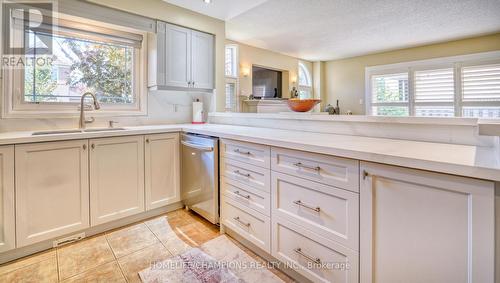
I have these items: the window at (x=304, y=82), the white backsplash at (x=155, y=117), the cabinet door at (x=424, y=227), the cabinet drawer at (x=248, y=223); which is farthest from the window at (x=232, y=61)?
the cabinet door at (x=424, y=227)

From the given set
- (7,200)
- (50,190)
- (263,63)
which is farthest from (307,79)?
(7,200)

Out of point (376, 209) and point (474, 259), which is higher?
point (376, 209)

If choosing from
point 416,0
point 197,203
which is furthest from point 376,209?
point 416,0

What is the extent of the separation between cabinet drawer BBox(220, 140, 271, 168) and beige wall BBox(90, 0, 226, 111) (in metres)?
1.53

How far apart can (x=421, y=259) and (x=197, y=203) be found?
1.82 meters

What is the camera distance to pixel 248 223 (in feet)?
5.97

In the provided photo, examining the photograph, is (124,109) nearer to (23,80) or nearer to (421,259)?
(23,80)

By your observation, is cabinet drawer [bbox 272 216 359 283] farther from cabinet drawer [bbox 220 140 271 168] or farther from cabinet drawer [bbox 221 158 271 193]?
cabinet drawer [bbox 220 140 271 168]

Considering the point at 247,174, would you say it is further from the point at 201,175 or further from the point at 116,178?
the point at 116,178

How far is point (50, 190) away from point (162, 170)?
0.88 metres

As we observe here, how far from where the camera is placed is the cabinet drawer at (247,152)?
1648 millimetres

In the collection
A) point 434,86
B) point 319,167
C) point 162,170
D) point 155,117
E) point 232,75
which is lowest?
point 162,170

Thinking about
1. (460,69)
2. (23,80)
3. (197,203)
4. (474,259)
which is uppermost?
(460,69)

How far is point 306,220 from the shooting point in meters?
1.40
